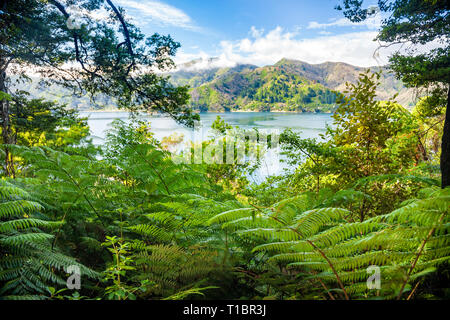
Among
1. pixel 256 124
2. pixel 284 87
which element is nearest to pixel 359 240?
pixel 284 87

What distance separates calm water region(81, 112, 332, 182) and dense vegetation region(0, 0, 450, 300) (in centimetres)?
70

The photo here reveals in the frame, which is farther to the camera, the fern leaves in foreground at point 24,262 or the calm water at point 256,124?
the calm water at point 256,124

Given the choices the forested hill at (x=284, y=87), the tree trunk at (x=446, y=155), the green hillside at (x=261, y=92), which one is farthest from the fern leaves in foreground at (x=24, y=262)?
the green hillside at (x=261, y=92)

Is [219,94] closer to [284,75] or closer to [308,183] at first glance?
[284,75]

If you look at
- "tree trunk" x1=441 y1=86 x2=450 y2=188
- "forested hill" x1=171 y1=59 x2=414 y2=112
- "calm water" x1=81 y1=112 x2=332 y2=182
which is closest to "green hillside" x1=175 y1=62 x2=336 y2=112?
"forested hill" x1=171 y1=59 x2=414 y2=112

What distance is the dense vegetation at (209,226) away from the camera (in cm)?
83

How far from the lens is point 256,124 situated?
46.9 ft

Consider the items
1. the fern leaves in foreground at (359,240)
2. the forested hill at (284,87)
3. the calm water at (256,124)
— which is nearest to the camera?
the fern leaves in foreground at (359,240)

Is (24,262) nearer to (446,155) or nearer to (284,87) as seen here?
(446,155)

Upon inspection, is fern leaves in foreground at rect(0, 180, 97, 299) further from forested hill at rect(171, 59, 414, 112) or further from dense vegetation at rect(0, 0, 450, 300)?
forested hill at rect(171, 59, 414, 112)

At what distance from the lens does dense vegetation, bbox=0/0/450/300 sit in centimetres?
83

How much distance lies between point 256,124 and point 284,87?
4685mm

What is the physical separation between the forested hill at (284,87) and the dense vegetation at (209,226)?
1684 mm

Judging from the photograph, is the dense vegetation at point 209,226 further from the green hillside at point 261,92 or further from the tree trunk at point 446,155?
the green hillside at point 261,92
